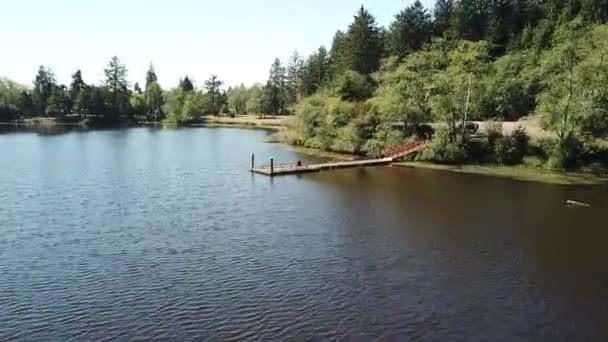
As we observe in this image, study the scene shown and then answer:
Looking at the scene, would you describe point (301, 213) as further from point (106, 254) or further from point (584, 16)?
point (584, 16)

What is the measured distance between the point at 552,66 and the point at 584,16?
42806 mm

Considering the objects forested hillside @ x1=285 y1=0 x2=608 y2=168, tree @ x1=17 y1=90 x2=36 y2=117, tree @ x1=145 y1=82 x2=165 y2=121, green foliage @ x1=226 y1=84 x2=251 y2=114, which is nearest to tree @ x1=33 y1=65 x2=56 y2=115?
tree @ x1=17 y1=90 x2=36 y2=117

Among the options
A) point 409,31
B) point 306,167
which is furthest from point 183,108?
point 306,167

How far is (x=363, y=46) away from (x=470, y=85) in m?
56.1

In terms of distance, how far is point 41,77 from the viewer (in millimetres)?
166875

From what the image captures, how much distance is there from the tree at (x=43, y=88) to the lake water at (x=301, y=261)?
421 feet

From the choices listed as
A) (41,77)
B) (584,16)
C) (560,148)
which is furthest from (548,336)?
(41,77)

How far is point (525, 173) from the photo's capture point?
50938 mm

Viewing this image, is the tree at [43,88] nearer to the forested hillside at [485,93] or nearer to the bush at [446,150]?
the forested hillside at [485,93]

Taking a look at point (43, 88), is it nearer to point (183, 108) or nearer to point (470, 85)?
point (183, 108)

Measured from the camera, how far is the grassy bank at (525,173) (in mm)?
47406

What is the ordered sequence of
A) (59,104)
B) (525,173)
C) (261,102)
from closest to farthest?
(525,173), (59,104), (261,102)

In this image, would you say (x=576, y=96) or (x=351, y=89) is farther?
(x=351, y=89)

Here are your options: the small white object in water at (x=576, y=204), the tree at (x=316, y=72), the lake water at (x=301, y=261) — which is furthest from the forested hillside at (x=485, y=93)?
the tree at (x=316, y=72)
